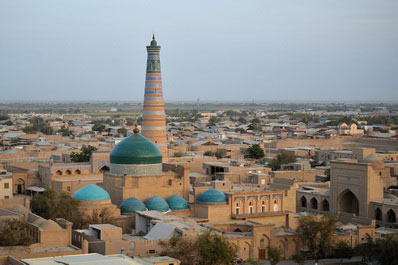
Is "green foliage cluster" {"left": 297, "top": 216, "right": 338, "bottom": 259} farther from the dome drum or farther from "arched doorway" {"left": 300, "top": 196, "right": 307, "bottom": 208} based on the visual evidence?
"arched doorway" {"left": 300, "top": 196, "right": 307, "bottom": 208}

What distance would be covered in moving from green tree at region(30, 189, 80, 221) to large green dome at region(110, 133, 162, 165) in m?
2.63

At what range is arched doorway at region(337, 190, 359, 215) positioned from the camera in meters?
31.2

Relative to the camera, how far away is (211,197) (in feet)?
88.2

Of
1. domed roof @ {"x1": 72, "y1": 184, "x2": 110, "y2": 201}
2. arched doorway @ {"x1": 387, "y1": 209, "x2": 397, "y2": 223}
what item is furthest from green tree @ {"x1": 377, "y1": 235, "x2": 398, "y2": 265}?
domed roof @ {"x1": 72, "y1": 184, "x2": 110, "y2": 201}

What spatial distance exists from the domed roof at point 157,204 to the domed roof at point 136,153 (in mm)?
1790

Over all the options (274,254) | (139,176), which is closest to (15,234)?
(139,176)

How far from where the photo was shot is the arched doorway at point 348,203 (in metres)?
31.2

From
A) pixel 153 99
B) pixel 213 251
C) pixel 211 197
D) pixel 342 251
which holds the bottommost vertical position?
pixel 342 251

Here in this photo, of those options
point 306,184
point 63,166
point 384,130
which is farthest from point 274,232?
point 384,130

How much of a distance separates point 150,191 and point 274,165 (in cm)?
1835

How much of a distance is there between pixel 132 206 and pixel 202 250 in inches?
219

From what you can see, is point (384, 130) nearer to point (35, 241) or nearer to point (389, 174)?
point (389, 174)

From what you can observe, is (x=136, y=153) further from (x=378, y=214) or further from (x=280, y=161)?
(x=280, y=161)

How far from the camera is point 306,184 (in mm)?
36281
